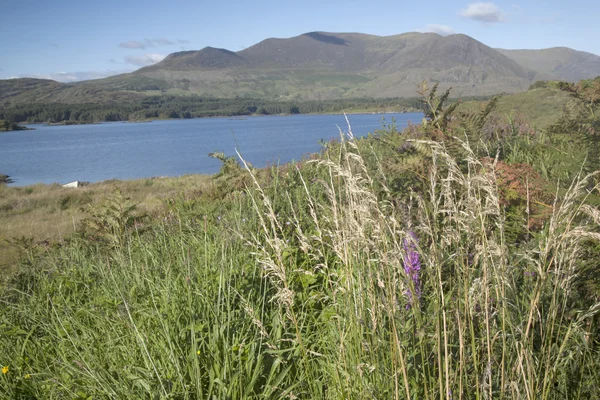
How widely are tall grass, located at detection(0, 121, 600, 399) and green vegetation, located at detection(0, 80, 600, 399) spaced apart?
0.05 ft

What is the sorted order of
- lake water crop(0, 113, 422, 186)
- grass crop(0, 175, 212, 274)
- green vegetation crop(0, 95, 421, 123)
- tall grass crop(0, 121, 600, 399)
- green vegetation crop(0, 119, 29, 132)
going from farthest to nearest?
green vegetation crop(0, 95, 421, 123)
green vegetation crop(0, 119, 29, 132)
lake water crop(0, 113, 422, 186)
grass crop(0, 175, 212, 274)
tall grass crop(0, 121, 600, 399)

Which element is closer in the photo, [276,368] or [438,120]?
[276,368]

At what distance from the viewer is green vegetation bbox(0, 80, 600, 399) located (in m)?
1.40

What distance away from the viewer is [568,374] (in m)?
1.98

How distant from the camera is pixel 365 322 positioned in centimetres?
165

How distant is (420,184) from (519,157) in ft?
8.07

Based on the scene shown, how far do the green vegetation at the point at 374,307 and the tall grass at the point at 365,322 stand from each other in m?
0.02

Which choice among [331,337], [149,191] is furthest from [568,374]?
[149,191]

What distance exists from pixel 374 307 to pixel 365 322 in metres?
0.16

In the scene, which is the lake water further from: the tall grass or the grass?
the tall grass

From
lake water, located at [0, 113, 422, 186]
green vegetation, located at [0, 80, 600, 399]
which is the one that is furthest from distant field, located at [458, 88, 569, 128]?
lake water, located at [0, 113, 422, 186]

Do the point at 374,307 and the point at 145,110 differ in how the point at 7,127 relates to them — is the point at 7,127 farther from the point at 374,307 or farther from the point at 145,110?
the point at 374,307

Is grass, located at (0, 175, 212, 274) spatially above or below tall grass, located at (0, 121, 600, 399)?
below

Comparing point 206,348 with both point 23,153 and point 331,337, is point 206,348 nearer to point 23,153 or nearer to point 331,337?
point 331,337
